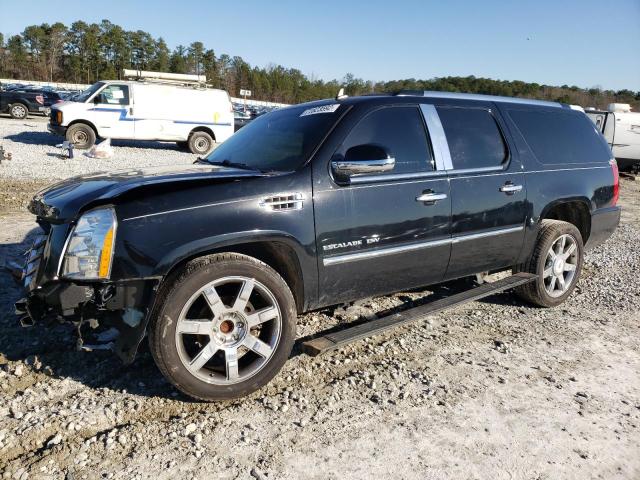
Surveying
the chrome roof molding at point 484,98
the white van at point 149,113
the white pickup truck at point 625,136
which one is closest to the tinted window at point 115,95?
the white van at point 149,113

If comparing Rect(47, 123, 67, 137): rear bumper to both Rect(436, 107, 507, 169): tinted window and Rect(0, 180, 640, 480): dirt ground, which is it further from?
Rect(436, 107, 507, 169): tinted window

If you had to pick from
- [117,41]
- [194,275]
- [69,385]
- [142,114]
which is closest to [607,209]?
[194,275]

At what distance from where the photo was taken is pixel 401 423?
269 cm

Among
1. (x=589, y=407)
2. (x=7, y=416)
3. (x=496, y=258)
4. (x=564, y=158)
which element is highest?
(x=564, y=158)

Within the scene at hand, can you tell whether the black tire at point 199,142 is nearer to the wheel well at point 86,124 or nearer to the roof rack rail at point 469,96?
the wheel well at point 86,124

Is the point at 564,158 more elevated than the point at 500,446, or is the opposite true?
the point at 564,158

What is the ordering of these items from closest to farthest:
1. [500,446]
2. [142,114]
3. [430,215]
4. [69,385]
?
[500,446] < [69,385] < [430,215] < [142,114]

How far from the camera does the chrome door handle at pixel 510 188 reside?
3963 millimetres

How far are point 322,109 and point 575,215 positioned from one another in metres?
2.91

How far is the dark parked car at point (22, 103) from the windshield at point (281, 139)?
24.1 metres

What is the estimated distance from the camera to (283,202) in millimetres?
2926

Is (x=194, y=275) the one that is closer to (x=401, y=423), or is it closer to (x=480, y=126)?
(x=401, y=423)

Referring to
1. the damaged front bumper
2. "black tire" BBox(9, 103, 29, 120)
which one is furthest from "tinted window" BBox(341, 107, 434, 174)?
"black tire" BBox(9, 103, 29, 120)

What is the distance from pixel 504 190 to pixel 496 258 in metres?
0.58
